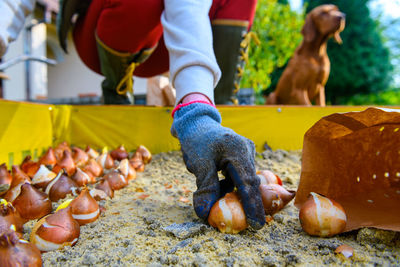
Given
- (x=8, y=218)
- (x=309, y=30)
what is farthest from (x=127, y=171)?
(x=309, y=30)

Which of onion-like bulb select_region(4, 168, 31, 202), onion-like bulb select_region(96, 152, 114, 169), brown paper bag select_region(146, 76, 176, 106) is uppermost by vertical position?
brown paper bag select_region(146, 76, 176, 106)

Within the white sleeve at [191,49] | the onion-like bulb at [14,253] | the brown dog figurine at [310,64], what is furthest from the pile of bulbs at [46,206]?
the brown dog figurine at [310,64]

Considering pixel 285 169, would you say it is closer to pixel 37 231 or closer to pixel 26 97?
pixel 37 231

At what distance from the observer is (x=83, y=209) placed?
843mm

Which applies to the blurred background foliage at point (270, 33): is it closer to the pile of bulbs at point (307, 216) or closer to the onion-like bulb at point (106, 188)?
the onion-like bulb at point (106, 188)

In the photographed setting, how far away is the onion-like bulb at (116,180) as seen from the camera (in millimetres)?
1196

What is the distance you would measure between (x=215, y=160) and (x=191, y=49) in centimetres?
44

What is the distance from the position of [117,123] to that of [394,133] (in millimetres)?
1538

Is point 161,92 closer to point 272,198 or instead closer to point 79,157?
point 79,157

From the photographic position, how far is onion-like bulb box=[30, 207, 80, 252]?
0.70 m

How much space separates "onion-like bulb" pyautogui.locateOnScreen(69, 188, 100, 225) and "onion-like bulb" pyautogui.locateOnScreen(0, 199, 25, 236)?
0.43 feet

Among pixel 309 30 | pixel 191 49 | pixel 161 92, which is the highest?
pixel 309 30

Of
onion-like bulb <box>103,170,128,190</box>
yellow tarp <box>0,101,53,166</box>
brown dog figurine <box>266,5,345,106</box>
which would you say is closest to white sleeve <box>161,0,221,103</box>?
onion-like bulb <box>103,170,128,190</box>

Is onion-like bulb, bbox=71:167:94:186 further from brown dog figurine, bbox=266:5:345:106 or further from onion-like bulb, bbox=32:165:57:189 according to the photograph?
brown dog figurine, bbox=266:5:345:106
